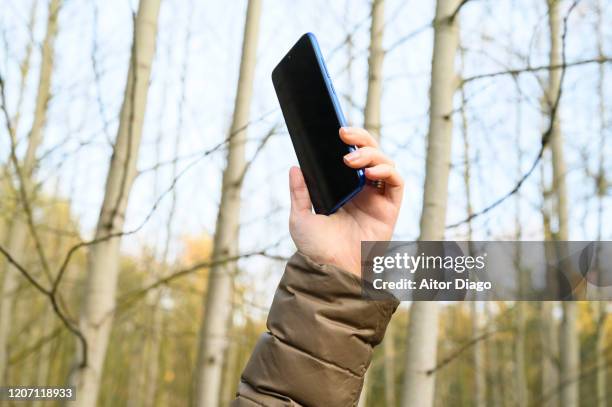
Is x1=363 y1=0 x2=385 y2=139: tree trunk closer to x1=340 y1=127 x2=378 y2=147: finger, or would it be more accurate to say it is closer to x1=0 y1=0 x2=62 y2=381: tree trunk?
x1=340 y1=127 x2=378 y2=147: finger

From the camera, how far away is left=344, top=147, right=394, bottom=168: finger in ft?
3.37

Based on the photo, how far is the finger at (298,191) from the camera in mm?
1216

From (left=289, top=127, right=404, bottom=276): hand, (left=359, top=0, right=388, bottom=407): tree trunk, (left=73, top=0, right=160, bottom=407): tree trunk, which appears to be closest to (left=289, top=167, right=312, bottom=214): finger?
(left=289, top=127, right=404, bottom=276): hand

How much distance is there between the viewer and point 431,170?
6.90ft

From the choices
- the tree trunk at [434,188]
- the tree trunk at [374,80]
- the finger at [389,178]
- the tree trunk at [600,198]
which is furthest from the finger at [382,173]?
the tree trunk at [600,198]

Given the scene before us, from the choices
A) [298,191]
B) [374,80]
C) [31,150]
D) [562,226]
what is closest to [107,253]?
[298,191]

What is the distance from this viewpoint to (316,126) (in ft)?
3.96

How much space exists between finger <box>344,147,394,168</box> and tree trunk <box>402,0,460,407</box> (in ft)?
3.37

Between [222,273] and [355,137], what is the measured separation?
6.86 feet

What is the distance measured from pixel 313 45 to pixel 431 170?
1026 mm

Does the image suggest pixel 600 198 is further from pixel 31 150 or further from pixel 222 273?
pixel 31 150

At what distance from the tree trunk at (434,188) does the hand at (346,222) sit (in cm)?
88

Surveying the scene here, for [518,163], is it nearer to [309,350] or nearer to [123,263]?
[309,350]

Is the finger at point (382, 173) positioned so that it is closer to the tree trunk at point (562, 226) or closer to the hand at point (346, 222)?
the hand at point (346, 222)
